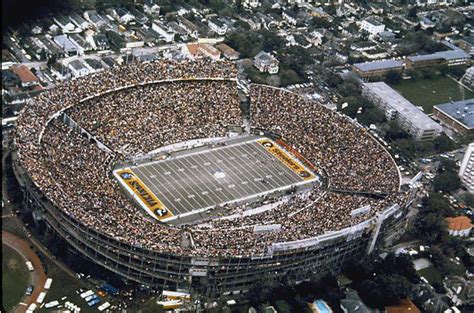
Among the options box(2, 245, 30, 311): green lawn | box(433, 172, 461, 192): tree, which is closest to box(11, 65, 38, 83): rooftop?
box(2, 245, 30, 311): green lawn

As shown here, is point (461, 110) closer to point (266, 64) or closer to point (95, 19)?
point (266, 64)

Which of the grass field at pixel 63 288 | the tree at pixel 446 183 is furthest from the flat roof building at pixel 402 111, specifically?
the grass field at pixel 63 288

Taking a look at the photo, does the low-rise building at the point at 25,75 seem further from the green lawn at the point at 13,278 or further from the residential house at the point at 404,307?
the residential house at the point at 404,307

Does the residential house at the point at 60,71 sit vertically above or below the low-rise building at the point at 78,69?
below

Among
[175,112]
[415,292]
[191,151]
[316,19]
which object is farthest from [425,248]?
[316,19]

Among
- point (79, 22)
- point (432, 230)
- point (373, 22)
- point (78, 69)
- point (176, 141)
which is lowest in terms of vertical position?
point (373, 22)

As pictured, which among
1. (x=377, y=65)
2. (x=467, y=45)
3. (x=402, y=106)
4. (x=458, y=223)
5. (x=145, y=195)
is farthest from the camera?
(x=467, y=45)

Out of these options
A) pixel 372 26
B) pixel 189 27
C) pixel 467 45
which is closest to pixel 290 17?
pixel 372 26
